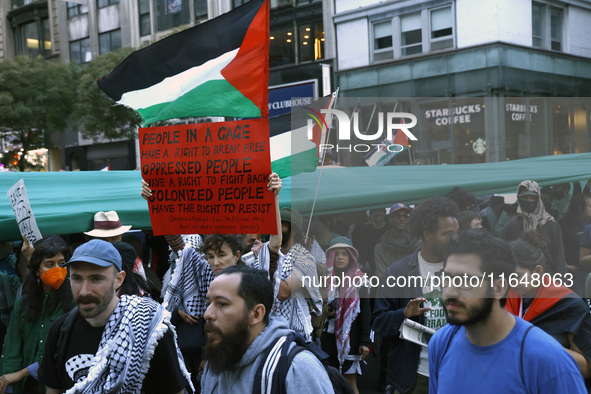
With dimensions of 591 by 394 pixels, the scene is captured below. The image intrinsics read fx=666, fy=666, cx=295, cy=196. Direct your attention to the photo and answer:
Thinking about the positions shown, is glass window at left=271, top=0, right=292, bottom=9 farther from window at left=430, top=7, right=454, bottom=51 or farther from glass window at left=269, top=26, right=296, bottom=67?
window at left=430, top=7, right=454, bottom=51

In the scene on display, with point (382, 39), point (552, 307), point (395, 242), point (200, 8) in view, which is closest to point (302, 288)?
point (395, 242)

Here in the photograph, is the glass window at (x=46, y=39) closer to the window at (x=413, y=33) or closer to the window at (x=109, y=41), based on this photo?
the window at (x=109, y=41)

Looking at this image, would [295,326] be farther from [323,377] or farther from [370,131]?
[323,377]

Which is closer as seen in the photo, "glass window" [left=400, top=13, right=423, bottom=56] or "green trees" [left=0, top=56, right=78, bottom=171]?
"glass window" [left=400, top=13, right=423, bottom=56]

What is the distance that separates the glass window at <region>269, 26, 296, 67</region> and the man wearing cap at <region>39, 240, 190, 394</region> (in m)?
24.3

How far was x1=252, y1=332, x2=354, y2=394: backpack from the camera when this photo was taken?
8.52 ft

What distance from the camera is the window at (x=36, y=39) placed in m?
37.3

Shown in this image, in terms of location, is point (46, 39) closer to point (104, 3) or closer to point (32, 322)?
point (104, 3)

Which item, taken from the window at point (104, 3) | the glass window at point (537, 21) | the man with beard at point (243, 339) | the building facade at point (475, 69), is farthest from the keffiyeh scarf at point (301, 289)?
the window at point (104, 3)

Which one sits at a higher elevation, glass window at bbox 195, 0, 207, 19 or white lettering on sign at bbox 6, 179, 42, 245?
glass window at bbox 195, 0, 207, 19

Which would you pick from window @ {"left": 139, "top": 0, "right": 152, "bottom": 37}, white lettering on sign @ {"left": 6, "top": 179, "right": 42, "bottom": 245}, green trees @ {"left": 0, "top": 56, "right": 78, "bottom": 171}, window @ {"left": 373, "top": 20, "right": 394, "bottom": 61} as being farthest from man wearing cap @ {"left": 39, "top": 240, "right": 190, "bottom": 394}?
window @ {"left": 139, "top": 0, "right": 152, "bottom": 37}

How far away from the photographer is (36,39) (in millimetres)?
37469

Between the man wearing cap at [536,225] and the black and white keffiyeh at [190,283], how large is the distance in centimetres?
270

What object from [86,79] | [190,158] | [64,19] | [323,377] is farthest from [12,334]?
[64,19]
